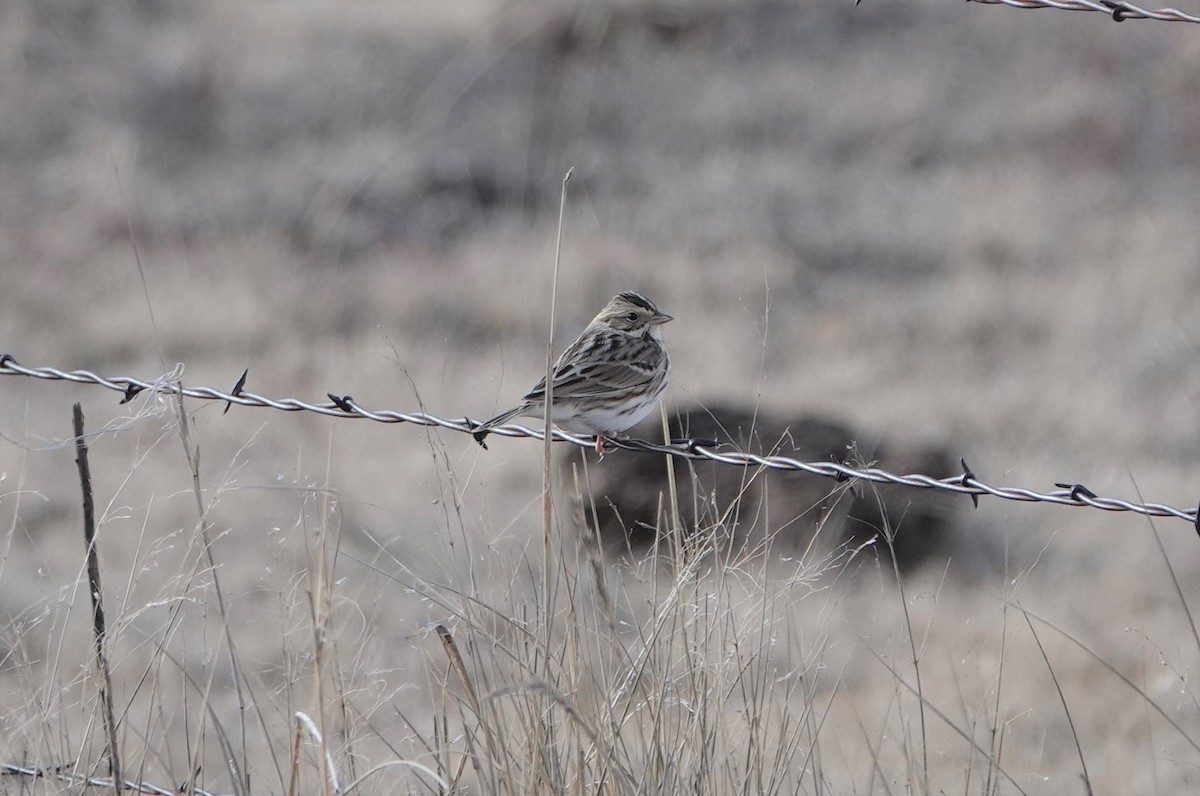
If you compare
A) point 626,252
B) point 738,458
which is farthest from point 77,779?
point 626,252

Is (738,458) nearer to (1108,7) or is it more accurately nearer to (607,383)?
(1108,7)

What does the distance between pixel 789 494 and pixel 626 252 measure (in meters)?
13.7

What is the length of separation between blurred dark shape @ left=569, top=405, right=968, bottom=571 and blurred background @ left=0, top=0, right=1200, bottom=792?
0.40 m

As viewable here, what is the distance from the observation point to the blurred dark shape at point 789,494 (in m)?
10.3

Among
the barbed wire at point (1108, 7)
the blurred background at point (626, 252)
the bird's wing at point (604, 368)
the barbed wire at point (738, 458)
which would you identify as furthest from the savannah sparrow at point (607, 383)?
the blurred background at point (626, 252)

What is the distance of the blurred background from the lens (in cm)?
1270

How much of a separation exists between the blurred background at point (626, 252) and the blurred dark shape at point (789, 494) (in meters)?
0.40

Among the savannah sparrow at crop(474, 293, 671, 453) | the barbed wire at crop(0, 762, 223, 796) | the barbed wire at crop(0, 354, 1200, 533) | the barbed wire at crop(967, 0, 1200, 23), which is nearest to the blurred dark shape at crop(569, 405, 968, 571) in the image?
the savannah sparrow at crop(474, 293, 671, 453)

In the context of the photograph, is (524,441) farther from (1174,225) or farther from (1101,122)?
Answer: (1101,122)

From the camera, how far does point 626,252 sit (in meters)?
23.9

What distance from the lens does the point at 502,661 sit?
3682 mm

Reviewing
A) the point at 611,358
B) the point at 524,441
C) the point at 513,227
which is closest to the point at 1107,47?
the point at 513,227

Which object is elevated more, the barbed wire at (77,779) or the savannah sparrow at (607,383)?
the savannah sparrow at (607,383)

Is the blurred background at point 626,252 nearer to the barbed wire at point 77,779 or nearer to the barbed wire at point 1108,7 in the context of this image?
the barbed wire at point 77,779
